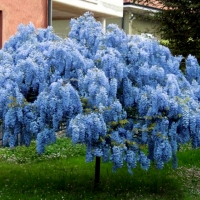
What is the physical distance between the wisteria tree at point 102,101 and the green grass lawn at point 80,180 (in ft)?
3.33

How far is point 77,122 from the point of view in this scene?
6.12m

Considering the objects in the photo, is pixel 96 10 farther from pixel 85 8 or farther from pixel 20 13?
pixel 20 13

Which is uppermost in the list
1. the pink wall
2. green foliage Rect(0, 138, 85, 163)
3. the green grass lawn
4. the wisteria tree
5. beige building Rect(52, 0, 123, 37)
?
beige building Rect(52, 0, 123, 37)

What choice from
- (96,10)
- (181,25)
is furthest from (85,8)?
(181,25)

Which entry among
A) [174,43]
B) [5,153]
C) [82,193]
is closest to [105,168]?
[82,193]

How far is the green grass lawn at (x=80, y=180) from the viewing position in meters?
7.54

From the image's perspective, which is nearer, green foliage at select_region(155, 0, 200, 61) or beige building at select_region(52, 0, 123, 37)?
green foliage at select_region(155, 0, 200, 61)

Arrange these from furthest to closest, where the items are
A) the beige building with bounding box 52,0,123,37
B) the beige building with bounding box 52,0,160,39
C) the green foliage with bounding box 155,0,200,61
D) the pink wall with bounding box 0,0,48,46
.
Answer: the beige building with bounding box 52,0,160,39, the beige building with bounding box 52,0,123,37, the green foliage with bounding box 155,0,200,61, the pink wall with bounding box 0,0,48,46

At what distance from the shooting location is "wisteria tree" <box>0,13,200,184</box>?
630cm

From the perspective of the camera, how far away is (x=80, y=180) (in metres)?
8.47

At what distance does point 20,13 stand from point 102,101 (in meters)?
7.80

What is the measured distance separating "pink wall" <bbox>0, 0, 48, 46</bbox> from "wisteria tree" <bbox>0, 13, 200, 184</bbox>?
237 inches

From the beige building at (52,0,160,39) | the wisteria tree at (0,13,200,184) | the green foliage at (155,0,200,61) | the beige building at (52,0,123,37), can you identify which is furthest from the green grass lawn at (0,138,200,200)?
the beige building at (52,0,123,37)

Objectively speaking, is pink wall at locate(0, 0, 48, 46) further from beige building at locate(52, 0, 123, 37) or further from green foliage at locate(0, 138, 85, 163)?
green foliage at locate(0, 138, 85, 163)
